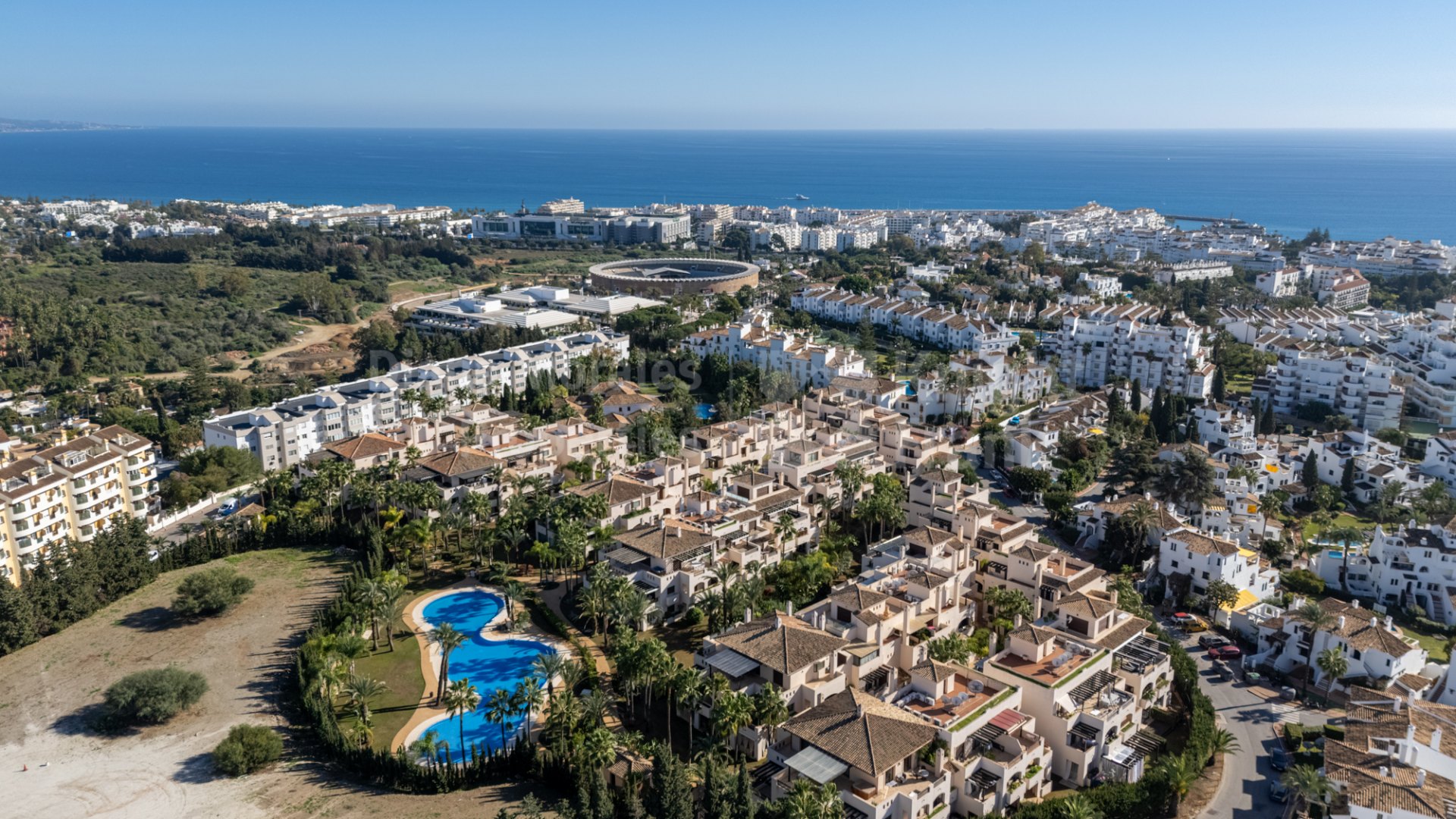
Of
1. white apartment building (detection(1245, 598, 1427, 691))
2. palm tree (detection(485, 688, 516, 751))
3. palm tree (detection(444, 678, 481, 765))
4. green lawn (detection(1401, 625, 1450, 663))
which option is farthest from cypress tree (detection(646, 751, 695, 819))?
green lawn (detection(1401, 625, 1450, 663))

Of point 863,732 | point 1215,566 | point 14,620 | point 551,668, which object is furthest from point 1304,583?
point 14,620

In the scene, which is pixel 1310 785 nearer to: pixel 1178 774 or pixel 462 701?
pixel 1178 774

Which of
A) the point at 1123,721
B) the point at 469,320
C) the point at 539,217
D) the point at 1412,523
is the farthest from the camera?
the point at 539,217

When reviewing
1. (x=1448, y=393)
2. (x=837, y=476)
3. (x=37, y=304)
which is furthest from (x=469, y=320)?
(x=1448, y=393)

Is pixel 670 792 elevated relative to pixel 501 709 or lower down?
elevated

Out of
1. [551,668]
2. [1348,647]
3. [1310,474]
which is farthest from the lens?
[1310,474]

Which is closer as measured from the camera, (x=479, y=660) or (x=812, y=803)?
(x=812, y=803)

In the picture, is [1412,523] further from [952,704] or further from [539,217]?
[539,217]
